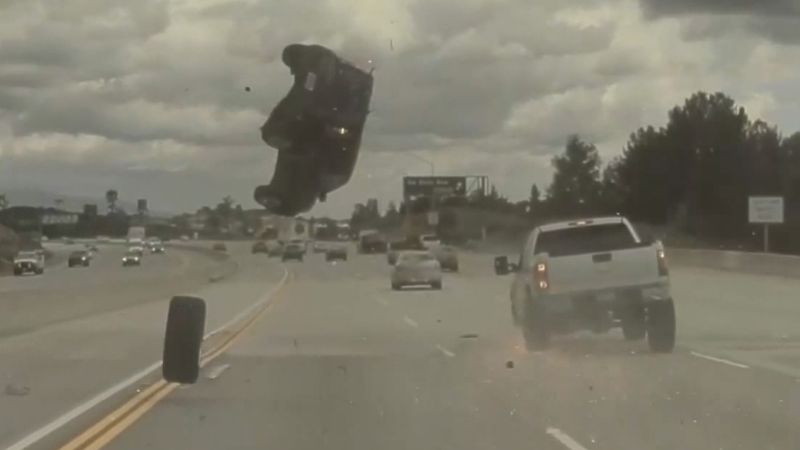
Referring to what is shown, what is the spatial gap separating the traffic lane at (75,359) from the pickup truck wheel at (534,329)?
19.8 feet

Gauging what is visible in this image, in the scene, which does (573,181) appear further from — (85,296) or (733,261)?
(733,261)

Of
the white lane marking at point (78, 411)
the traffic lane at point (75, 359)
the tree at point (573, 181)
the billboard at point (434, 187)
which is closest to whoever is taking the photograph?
the white lane marking at point (78, 411)

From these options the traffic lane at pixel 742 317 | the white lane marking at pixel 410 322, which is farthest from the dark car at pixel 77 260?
the white lane marking at pixel 410 322

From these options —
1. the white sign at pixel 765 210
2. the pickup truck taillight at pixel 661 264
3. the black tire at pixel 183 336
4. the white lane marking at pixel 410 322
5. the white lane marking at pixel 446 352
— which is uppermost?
the white sign at pixel 765 210

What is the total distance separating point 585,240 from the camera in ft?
78.9

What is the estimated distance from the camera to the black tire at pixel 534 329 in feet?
79.0

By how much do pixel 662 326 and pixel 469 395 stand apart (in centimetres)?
683

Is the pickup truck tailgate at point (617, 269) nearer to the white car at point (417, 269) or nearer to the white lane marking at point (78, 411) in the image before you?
the white lane marking at point (78, 411)

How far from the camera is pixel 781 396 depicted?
1706cm

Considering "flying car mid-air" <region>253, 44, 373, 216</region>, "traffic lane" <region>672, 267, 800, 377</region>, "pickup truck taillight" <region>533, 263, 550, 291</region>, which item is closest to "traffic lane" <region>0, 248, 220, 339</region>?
"pickup truck taillight" <region>533, 263, 550, 291</region>

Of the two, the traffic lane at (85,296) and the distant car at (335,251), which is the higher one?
the distant car at (335,251)

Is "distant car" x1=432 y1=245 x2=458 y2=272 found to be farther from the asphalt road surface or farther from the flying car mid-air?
the flying car mid-air

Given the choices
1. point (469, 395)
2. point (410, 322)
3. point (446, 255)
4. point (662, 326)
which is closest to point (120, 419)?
point (469, 395)

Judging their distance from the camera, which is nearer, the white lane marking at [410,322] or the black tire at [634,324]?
the black tire at [634,324]
